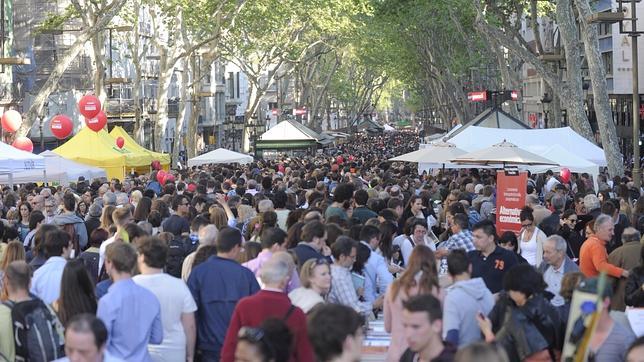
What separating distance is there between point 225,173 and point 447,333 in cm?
2028

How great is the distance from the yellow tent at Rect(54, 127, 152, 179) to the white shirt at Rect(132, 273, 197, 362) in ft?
66.7

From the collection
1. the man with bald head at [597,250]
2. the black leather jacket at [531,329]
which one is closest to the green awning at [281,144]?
the man with bald head at [597,250]

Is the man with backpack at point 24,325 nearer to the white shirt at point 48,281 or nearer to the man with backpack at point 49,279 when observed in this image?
the man with backpack at point 49,279

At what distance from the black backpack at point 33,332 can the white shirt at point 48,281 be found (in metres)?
1.12

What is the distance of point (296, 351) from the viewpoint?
7.24 metres

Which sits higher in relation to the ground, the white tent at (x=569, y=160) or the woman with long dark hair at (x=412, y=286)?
the white tent at (x=569, y=160)

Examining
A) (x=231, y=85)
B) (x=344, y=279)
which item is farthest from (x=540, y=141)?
(x=231, y=85)

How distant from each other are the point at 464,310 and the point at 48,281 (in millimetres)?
2973

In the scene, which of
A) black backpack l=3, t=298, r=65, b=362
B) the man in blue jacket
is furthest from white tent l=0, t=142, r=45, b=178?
black backpack l=3, t=298, r=65, b=362

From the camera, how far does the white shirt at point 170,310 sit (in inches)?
332

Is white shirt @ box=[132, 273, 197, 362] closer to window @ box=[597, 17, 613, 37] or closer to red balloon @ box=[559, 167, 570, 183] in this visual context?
red balloon @ box=[559, 167, 570, 183]

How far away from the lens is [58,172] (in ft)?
85.1

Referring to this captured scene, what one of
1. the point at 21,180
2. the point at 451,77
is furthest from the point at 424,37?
the point at 21,180

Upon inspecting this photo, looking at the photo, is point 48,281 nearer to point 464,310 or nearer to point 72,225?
point 464,310
